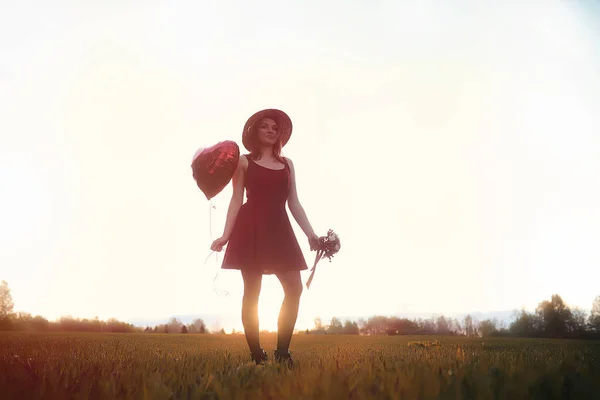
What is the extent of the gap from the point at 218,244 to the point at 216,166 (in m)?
0.90

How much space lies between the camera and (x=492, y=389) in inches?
117

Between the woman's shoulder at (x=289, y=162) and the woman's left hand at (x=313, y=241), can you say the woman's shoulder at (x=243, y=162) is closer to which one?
the woman's shoulder at (x=289, y=162)

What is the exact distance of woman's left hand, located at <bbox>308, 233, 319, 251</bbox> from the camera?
5.89 metres

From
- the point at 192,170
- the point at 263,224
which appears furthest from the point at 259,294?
the point at 192,170

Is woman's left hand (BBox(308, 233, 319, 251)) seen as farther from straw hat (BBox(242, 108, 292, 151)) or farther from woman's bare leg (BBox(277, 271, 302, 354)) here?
straw hat (BBox(242, 108, 292, 151))

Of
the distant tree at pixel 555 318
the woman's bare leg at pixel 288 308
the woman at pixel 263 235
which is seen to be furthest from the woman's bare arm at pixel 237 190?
the distant tree at pixel 555 318

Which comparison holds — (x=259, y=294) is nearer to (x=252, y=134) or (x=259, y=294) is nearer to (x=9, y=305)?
(x=252, y=134)

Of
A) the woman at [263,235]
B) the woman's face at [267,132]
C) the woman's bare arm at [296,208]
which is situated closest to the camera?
the woman at [263,235]

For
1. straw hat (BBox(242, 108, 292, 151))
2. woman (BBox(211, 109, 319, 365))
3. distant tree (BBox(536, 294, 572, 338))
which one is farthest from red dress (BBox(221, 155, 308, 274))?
distant tree (BBox(536, 294, 572, 338))

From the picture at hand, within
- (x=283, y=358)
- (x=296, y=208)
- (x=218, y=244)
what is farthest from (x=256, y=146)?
(x=283, y=358)

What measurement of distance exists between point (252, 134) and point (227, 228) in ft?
4.03

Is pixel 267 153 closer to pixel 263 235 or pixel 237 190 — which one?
pixel 237 190

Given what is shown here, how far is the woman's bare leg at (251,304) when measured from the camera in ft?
18.2

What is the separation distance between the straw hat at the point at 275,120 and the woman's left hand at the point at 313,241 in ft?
3.99
